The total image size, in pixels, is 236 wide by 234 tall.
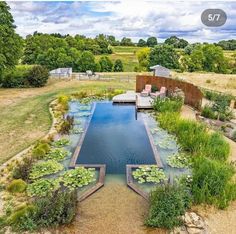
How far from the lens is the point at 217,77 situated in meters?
25.1

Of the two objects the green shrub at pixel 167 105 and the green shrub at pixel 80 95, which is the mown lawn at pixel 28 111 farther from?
the green shrub at pixel 167 105

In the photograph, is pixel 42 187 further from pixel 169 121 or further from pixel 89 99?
pixel 89 99

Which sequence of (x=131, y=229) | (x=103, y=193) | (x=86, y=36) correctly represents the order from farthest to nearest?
1. (x=86, y=36)
2. (x=103, y=193)
3. (x=131, y=229)

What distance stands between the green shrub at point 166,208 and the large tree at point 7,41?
1505 cm

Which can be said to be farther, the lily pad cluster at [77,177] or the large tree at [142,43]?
the large tree at [142,43]

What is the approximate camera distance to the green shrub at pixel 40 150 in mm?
8555

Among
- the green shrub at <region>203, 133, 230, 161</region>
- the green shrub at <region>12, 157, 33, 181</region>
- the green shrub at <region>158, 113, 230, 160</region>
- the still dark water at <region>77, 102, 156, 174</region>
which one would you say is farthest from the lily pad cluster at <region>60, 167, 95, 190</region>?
the green shrub at <region>203, 133, 230, 161</region>

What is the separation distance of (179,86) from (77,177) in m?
10.1

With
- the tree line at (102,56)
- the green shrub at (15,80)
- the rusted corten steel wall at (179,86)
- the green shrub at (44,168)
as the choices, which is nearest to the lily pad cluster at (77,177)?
the green shrub at (44,168)

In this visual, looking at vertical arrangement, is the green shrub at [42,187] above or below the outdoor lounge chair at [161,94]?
below

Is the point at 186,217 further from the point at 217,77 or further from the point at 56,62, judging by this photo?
the point at 56,62

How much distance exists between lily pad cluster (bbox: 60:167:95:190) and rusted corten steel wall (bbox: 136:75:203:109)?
819cm

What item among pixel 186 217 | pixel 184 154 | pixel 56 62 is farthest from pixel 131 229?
pixel 56 62

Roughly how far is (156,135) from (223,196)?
4.67m
